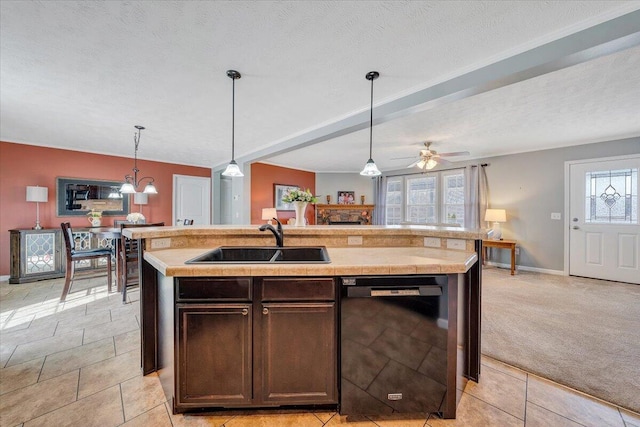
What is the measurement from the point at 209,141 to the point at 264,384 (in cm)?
405

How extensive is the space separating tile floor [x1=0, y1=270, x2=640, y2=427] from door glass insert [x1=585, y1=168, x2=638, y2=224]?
4124 millimetres

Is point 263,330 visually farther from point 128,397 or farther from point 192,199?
point 192,199

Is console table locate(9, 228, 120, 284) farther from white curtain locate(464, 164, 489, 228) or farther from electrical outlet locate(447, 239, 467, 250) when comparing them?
white curtain locate(464, 164, 489, 228)

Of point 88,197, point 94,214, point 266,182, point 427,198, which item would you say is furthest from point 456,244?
point 88,197

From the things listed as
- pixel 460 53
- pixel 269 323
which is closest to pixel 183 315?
pixel 269 323

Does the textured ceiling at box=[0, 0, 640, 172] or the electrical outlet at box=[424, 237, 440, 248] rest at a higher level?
the textured ceiling at box=[0, 0, 640, 172]

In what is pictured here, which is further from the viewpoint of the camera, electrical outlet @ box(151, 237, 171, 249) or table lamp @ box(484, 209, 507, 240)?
table lamp @ box(484, 209, 507, 240)

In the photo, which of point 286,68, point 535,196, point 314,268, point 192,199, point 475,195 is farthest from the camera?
point 192,199

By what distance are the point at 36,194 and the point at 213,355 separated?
507cm

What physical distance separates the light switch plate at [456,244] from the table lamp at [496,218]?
152 inches

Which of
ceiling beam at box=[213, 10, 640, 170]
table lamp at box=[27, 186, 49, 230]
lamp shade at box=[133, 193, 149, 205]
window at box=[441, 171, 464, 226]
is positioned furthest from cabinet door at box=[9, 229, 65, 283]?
window at box=[441, 171, 464, 226]

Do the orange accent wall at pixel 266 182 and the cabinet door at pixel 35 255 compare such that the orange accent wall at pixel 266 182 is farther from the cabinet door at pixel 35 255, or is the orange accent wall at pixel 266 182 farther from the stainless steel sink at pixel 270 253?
the stainless steel sink at pixel 270 253

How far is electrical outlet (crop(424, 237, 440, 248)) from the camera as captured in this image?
2.10 metres

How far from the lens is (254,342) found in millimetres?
1440
